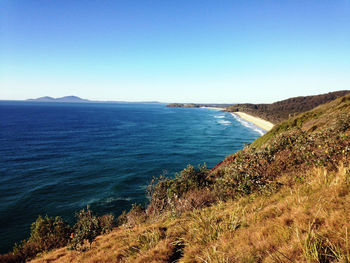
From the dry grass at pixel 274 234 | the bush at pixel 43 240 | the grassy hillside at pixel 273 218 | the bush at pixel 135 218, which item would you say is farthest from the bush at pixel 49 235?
the dry grass at pixel 274 234

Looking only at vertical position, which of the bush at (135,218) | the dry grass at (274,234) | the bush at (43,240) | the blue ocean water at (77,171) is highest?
the dry grass at (274,234)

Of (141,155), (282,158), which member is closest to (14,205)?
(141,155)

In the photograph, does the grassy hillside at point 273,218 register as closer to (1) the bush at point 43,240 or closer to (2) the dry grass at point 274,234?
(2) the dry grass at point 274,234

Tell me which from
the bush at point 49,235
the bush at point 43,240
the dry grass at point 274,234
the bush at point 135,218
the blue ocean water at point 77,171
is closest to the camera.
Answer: the dry grass at point 274,234

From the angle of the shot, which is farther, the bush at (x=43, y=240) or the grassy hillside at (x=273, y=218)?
the bush at (x=43, y=240)

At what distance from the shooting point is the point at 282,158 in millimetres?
8984

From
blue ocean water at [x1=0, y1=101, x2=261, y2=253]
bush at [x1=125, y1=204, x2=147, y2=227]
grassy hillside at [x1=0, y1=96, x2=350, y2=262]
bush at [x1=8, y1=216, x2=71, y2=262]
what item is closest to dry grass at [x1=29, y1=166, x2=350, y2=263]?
grassy hillside at [x1=0, y1=96, x2=350, y2=262]

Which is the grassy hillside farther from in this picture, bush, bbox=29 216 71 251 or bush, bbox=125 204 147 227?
bush, bbox=29 216 71 251

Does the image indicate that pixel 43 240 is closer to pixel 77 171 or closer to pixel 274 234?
pixel 274 234

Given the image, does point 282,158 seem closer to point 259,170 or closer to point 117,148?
point 259,170

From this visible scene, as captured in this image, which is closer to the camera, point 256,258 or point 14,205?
point 256,258

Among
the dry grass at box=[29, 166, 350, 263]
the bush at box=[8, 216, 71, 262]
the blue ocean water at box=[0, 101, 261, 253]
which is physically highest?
the dry grass at box=[29, 166, 350, 263]

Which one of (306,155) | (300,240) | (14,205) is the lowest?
(14,205)

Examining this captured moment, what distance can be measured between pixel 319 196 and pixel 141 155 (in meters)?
40.4
